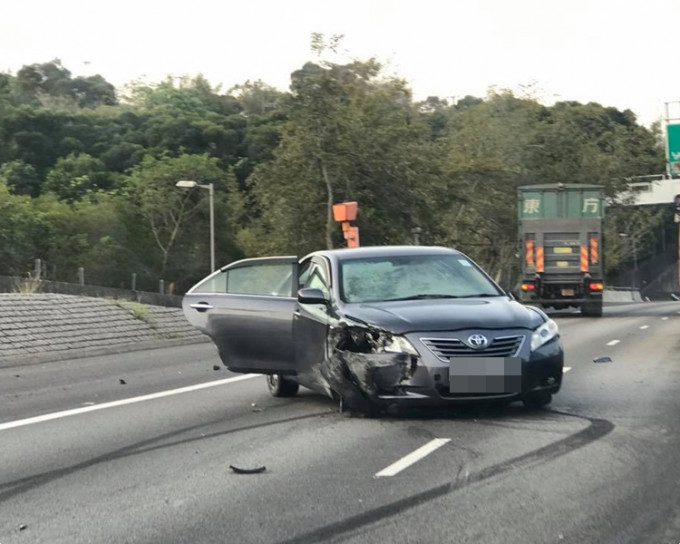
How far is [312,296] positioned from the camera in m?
10.0

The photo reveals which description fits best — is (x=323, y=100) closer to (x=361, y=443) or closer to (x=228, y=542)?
(x=361, y=443)

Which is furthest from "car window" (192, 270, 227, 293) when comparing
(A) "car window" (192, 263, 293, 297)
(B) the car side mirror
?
(B) the car side mirror

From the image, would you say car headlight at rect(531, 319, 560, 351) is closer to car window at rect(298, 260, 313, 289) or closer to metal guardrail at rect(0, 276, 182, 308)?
car window at rect(298, 260, 313, 289)


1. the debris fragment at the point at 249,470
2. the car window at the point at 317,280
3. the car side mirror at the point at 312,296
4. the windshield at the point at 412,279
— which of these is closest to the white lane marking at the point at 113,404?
the car window at the point at 317,280

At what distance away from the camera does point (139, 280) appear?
201 feet

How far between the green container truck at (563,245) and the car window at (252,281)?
21.8 metres

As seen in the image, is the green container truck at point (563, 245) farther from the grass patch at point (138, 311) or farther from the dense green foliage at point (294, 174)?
the grass patch at point (138, 311)

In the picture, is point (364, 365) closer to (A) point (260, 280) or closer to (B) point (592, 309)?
(A) point (260, 280)

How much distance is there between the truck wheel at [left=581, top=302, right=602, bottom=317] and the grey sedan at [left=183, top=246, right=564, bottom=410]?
75.1 feet

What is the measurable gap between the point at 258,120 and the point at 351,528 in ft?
247

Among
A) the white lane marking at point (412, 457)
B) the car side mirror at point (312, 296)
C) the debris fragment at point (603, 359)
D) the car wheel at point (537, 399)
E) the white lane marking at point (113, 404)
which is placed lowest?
the white lane marking at point (113, 404)

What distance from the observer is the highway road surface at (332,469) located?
583 cm

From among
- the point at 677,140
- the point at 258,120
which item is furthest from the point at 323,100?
the point at 258,120

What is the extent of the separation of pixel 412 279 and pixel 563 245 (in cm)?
2302
